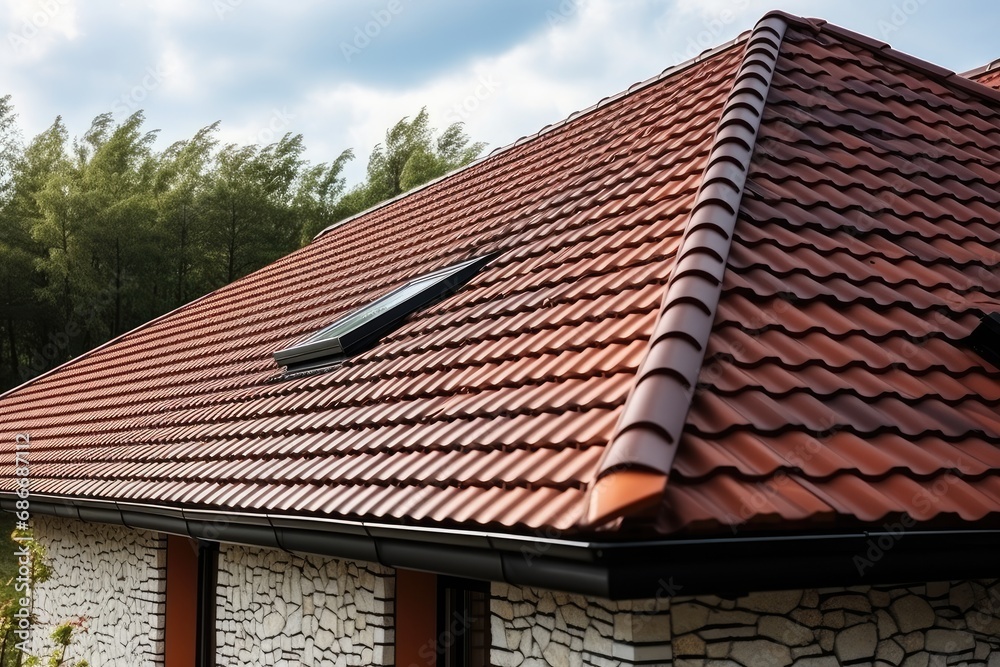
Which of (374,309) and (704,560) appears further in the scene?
(374,309)

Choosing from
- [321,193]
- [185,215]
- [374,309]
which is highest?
[321,193]

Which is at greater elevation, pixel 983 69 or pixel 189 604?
pixel 983 69

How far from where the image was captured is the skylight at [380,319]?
6277mm

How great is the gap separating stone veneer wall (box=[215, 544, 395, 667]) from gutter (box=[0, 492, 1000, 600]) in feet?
3.49

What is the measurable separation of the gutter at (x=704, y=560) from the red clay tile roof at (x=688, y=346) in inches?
3.0

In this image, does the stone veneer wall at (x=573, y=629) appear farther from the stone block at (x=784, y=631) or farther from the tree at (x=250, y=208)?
the tree at (x=250, y=208)

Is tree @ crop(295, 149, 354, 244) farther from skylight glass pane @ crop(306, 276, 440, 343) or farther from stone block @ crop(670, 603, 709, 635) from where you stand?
stone block @ crop(670, 603, 709, 635)

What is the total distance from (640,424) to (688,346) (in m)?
0.53

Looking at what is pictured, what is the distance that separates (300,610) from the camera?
539 cm

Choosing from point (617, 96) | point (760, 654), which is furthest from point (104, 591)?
point (760, 654)

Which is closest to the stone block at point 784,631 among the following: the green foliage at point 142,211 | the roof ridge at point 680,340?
the roof ridge at point 680,340

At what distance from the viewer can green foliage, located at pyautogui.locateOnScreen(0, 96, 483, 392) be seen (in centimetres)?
2098

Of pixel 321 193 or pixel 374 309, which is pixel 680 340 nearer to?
pixel 374 309

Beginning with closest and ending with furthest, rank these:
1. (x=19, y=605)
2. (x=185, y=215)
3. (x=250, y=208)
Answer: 1. (x=19, y=605)
2. (x=185, y=215)
3. (x=250, y=208)
